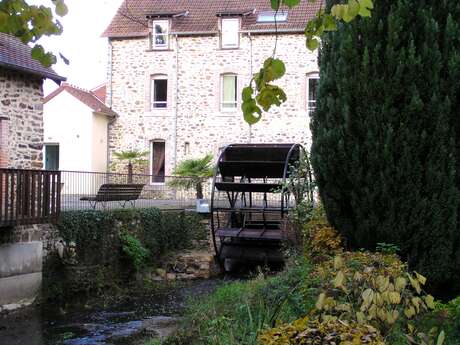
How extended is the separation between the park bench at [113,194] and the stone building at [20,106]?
1.24 m

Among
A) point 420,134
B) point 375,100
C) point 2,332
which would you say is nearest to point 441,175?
point 420,134

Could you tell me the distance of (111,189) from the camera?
472 inches

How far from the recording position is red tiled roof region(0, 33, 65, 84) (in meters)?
10.4

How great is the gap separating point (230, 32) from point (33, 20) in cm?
1872

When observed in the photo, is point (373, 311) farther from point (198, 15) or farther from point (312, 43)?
point (198, 15)

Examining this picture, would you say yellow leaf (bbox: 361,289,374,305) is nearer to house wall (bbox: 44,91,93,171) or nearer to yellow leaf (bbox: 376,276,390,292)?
yellow leaf (bbox: 376,276,390,292)

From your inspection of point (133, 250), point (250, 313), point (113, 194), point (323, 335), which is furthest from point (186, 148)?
point (323, 335)

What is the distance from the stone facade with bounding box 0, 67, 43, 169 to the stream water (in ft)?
9.40

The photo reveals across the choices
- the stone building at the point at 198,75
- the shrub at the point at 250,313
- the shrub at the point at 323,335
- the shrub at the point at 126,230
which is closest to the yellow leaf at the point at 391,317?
the shrub at the point at 323,335

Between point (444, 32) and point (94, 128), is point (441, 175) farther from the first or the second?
point (94, 128)

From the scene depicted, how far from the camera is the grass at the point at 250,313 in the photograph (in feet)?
14.6

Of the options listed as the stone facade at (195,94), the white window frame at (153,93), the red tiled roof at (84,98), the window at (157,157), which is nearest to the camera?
the stone facade at (195,94)

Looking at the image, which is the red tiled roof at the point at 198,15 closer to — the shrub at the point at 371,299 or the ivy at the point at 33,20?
the shrub at the point at 371,299

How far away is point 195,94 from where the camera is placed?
21344 millimetres
